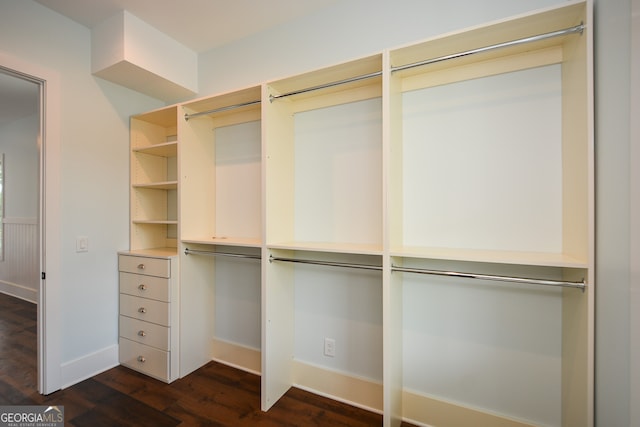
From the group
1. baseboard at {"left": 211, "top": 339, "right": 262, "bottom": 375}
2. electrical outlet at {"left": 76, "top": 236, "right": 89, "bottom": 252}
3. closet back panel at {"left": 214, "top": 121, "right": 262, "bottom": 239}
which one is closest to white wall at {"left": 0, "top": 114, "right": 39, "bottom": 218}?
electrical outlet at {"left": 76, "top": 236, "right": 89, "bottom": 252}

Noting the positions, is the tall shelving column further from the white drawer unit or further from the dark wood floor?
the dark wood floor

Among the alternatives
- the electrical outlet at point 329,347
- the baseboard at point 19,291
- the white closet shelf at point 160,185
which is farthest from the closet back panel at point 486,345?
the baseboard at point 19,291

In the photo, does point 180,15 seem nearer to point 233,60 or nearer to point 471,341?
point 233,60

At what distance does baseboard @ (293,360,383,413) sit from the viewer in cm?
184

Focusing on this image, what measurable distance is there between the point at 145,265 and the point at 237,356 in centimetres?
107

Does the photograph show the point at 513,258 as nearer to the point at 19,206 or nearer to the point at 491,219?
the point at 491,219

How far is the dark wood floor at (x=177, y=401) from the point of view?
1726 mm

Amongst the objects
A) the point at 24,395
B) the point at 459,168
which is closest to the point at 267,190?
the point at 459,168

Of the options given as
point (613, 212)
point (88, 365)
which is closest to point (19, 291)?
point (88, 365)

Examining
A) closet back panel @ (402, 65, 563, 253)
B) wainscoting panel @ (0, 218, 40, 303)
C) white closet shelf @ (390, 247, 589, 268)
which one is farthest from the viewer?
wainscoting panel @ (0, 218, 40, 303)

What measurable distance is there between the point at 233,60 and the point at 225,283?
76.0 inches

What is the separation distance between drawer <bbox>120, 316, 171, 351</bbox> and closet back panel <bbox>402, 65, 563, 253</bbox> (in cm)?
193

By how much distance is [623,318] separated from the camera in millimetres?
953

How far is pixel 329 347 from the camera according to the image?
2.00 metres
